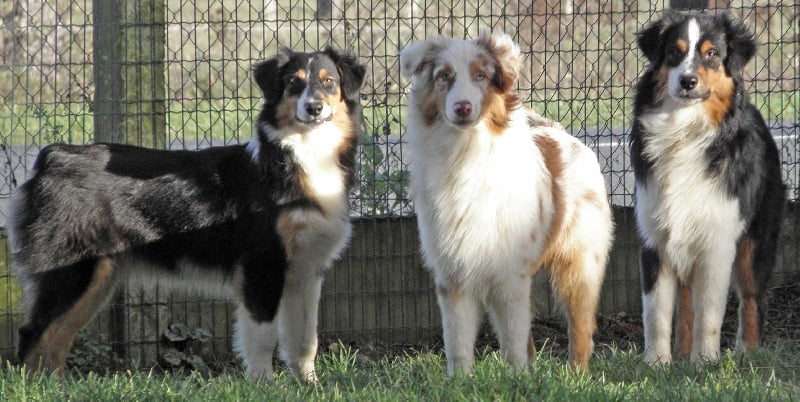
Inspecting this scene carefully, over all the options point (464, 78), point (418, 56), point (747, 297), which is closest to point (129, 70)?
point (418, 56)

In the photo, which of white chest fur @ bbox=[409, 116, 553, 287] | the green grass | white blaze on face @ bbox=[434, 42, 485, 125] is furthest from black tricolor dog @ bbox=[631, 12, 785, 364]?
white blaze on face @ bbox=[434, 42, 485, 125]

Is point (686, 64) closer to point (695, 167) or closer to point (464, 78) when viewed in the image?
point (695, 167)

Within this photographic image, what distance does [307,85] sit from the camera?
220 inches

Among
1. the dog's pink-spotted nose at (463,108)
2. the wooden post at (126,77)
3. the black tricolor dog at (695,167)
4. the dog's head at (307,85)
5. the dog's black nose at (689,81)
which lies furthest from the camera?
the wooden post at (126,77)

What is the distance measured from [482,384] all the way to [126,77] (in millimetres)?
3294

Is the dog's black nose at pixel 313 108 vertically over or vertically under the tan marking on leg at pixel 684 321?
over

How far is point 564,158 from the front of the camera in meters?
5.41

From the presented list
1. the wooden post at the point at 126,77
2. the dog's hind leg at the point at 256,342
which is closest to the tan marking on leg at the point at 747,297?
the dog's hind leg at the point at 256,342

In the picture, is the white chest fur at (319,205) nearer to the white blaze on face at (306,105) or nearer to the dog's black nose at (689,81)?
the white blaze on face at (306,105)

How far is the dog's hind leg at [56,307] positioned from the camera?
5.62 m

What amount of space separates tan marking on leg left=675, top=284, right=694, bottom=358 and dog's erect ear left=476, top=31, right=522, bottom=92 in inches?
62.2

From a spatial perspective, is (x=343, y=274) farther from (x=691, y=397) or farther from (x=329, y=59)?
(x=691, y=397)

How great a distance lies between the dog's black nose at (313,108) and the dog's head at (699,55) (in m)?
1.73

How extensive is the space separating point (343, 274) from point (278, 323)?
3.71ft
